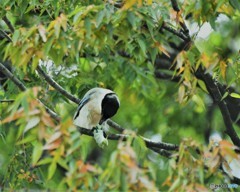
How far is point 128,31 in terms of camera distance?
12.6ft

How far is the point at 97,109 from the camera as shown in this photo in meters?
5.18

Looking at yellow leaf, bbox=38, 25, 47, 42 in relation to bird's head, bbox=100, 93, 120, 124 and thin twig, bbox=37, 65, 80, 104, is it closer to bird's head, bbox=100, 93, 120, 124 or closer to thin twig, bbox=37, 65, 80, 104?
thin twig, bbox=37, 65, 80, 104

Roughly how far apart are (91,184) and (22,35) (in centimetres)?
124

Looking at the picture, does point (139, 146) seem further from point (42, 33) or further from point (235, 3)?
point (235, 3)

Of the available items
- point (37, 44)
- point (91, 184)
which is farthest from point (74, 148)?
point (37, 44)

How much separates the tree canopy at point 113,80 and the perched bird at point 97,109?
81 mm

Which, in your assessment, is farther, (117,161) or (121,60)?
(121,60)

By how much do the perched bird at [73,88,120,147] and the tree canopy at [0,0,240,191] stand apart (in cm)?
8

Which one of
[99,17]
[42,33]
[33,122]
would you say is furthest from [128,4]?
[33,122]

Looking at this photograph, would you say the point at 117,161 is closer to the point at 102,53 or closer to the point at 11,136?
the point at 102,53

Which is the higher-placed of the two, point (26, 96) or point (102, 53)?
point (26, 96)

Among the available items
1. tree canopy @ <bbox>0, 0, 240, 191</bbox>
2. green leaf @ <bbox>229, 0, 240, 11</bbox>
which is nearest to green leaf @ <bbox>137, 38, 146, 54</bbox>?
tree canopy @ <bbox>0, 0, 240, 191</bbox>

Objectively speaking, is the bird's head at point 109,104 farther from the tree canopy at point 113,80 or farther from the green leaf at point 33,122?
the green leaf at point 33,122

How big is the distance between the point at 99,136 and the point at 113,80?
1.08 meters
